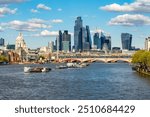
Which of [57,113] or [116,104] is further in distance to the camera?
[116,104]

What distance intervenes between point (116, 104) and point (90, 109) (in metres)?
0.69

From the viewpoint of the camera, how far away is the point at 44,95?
2538cm

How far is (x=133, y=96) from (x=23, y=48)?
498 feet

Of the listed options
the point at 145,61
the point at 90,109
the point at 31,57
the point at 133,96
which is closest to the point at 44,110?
the point at 90,109

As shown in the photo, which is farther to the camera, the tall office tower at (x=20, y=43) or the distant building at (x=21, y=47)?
the tall office tower at (x=20, y=43)

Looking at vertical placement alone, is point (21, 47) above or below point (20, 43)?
below

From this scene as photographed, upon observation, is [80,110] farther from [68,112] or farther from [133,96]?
[133,96]

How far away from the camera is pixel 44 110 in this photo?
8.27 m

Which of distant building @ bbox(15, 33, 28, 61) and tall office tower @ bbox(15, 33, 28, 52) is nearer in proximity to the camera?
distant building @ bbox(15, 33, 28, 61)

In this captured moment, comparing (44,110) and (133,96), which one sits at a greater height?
(44,110)

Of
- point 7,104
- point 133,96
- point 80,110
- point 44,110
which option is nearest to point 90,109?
point 80,110

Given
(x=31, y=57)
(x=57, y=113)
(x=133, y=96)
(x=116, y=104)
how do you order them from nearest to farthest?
1. (x=57, y=113)
2. (x=116, y=104)
3. (x=133, y=96)
4. (x=31, y=57)

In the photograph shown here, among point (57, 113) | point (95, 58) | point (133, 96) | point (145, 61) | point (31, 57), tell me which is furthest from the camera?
point (31, 57)

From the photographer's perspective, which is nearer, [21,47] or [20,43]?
[21,47]
